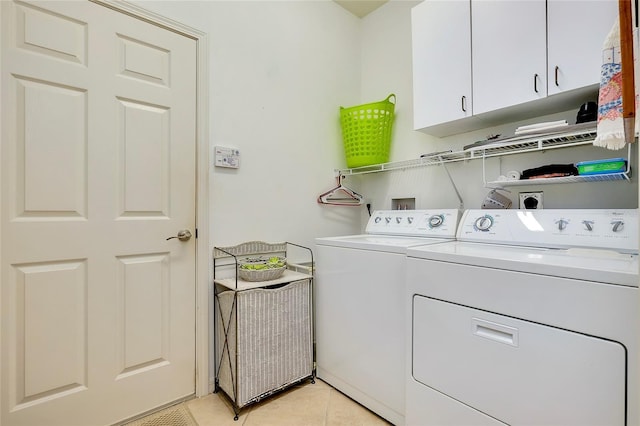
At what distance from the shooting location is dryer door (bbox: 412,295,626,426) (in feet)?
2.96

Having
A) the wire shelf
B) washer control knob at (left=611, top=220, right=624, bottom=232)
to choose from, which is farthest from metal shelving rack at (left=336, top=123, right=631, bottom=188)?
washer control knob at (left=611, top=220, right=624, bottom=232)

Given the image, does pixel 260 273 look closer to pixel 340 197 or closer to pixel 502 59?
pixel 340 197

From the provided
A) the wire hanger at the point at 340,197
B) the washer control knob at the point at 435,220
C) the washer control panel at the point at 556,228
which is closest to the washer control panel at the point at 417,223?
the washer control knob at the point at 435,220

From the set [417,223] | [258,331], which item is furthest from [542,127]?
[258,331]

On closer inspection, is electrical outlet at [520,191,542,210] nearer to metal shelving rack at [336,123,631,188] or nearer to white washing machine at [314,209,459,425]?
metal shelving rack at [336,123,631,188]

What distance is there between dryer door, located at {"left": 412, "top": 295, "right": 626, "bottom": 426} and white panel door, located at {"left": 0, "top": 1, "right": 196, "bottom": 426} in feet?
4.23

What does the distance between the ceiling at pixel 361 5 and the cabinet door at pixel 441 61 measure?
737 millimetres

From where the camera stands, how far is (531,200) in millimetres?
1713

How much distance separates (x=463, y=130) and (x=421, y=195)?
511mm

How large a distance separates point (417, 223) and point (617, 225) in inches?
36.2

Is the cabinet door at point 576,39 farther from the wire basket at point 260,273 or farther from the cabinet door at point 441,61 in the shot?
the wire basket at point 260,273

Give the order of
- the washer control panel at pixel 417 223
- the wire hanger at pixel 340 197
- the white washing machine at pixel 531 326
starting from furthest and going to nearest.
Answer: the wire hanger at pixel 340 197 < the washer control panel at pixel 417 223 < the white washing machine at pixel 531 326

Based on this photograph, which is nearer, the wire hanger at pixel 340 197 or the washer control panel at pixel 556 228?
the washer control panel at pixel 556 228

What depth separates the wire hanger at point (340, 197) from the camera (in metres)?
2.41
